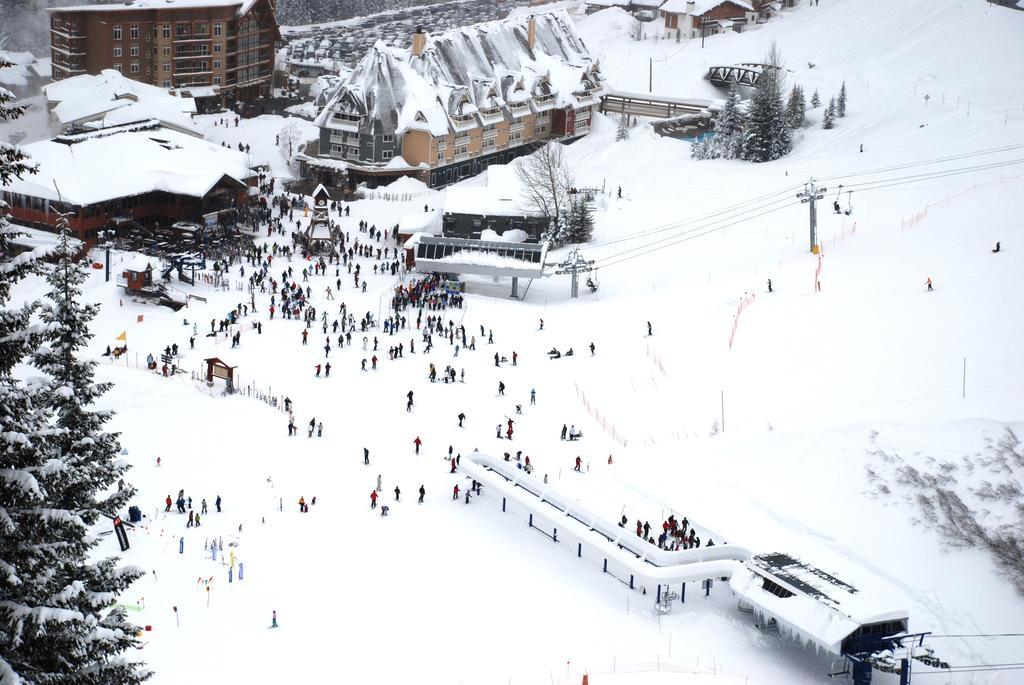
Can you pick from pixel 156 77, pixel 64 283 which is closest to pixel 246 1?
pixel 156 77

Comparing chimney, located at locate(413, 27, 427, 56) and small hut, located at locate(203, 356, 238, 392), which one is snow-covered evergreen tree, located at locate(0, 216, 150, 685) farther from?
chimney, located at locate(413, 27, 427, 56)

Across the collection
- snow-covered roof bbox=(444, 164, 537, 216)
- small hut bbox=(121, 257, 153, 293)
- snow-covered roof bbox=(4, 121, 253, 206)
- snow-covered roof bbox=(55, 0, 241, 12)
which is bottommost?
small hut bbox=(121, 257, 153, 293)

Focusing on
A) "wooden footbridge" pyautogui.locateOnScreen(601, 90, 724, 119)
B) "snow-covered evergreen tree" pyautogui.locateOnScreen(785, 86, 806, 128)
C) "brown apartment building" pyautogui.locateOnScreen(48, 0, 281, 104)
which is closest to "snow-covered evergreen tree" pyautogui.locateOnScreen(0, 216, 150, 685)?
"snow-covered evergreen tree" pyautogui.locateOnScreen(785, 86, 806, 128)

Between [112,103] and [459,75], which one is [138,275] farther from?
[459,75]

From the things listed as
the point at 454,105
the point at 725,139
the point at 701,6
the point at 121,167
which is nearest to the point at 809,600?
the point at 121,167

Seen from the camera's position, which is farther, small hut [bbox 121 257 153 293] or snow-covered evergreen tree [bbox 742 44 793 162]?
snow-covered evergreen tree [bbox 742 44 793 162]

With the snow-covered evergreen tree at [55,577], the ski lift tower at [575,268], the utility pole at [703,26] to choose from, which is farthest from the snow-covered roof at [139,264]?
the utility pole at [703,26]
